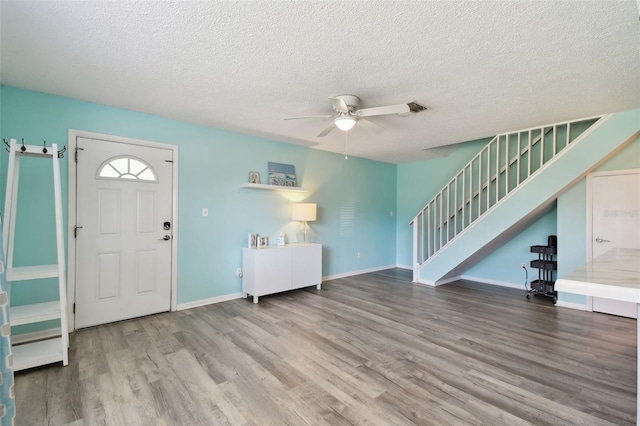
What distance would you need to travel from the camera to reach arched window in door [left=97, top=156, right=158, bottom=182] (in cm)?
315

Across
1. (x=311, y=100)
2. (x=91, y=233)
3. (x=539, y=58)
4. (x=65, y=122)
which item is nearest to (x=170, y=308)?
(x=91, y=233)

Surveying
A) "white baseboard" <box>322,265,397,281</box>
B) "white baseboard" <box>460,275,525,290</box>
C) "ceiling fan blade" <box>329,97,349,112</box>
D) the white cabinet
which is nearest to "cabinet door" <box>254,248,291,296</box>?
the white cabinet

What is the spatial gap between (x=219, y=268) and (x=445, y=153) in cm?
463

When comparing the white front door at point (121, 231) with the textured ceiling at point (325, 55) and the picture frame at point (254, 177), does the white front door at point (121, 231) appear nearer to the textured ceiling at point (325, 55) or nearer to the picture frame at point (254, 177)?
the textured ceiling at point (325, 55)

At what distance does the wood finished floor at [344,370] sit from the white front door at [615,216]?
8.9 inches

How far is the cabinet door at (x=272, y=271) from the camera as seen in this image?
392 centimetres

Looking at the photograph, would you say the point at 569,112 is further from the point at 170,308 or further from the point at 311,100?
the point at 170,308

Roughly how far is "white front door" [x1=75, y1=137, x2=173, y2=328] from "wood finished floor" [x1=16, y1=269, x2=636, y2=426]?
293 mm

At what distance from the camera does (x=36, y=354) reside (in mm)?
2281

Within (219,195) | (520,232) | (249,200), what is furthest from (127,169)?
(520,232)

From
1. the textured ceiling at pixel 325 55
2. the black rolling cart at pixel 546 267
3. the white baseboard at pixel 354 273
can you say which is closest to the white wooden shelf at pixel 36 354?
the textured ceiling at pixel 325 55

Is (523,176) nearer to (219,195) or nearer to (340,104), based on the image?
(340,104)

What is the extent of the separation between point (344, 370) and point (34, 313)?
2.54 metres

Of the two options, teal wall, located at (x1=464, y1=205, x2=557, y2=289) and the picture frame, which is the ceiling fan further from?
teal wall, located at (x1=464, y1=205, x2=557, y2=289)
